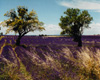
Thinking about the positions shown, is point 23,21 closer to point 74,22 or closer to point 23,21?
point 23,21

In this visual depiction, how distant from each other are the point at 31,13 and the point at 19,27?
3305 mm

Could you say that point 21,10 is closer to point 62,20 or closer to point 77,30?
point 62,20

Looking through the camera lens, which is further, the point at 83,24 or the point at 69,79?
the point at 83,24

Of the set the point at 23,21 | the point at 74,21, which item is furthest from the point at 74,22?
the point at 23,21

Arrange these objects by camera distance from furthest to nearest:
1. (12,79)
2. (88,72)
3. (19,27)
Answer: (19,27) < (88,72) < (12,79)

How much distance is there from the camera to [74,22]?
1908 cm

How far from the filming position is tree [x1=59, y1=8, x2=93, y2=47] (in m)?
18.9

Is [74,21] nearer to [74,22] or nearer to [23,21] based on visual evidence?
[74,22]

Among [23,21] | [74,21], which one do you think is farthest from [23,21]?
[74,21]

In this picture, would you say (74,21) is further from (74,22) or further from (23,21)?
(23,21)

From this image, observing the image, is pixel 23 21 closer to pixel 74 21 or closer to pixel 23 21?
pixel 23 21

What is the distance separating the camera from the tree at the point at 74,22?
18.9m

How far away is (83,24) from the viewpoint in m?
19.5

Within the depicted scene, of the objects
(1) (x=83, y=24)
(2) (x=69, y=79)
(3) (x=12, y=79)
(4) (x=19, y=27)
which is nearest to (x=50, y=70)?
(2) (x=69, y=79)
